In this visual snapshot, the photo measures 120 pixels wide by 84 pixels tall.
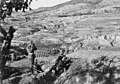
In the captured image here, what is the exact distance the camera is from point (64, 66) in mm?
20844

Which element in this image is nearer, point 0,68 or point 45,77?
point 0,68

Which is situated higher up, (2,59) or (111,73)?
(2,59)

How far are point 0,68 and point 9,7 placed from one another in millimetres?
4307

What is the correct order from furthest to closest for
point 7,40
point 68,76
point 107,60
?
point 107,60 → point 68,76 → point 7,40

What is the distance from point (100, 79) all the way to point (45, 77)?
4.37m

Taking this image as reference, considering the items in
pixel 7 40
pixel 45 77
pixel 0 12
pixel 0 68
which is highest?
pixel 0 12

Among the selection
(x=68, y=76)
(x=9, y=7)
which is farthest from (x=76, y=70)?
(x=9, y=7)

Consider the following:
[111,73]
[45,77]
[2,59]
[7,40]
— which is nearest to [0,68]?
[2,59]

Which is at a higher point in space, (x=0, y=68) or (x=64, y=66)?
(x=0, y=68)

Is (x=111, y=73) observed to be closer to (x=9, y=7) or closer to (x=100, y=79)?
(x=100, y=79)

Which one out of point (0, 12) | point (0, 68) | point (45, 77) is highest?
point (0, 12)

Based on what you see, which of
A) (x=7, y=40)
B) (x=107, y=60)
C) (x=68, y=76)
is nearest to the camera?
(x=7, y=40)

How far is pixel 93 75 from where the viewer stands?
17703mm

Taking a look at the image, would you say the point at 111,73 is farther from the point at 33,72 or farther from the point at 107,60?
the point at 33,72
